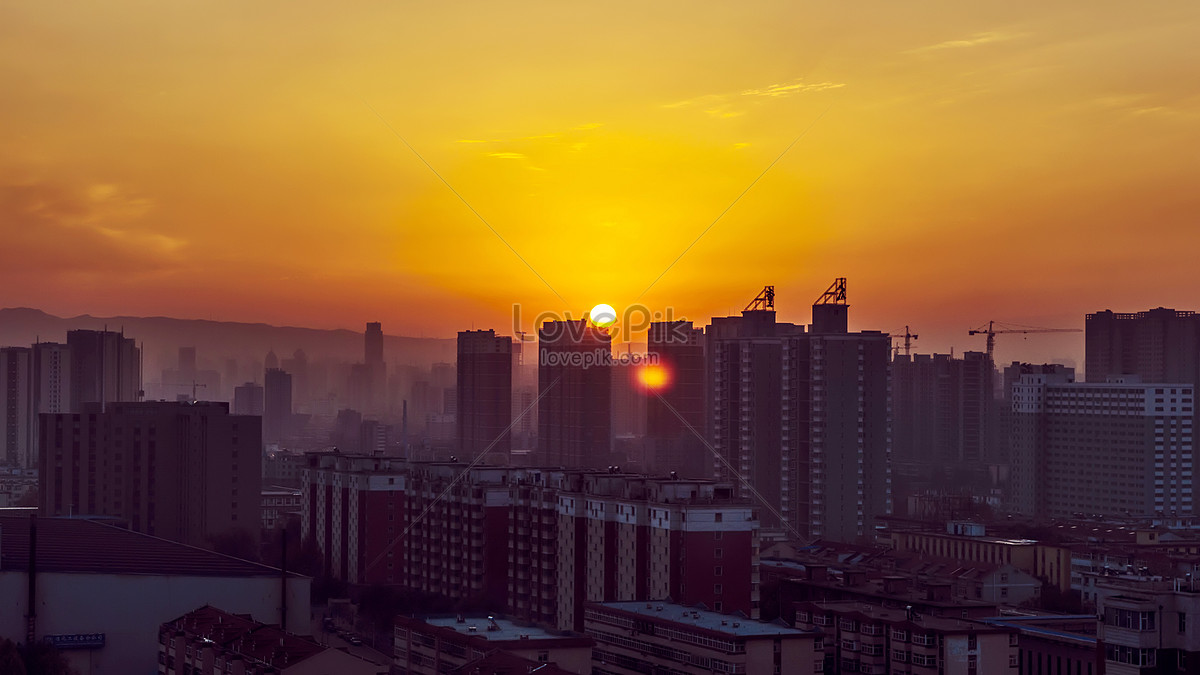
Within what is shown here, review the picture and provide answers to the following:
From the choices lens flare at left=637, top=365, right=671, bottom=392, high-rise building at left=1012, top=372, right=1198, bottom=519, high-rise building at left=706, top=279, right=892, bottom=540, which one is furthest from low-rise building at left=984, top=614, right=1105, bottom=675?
lens flare at left=637, top=365, right=671, bottom=392

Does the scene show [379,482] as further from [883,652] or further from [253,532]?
[883,652]

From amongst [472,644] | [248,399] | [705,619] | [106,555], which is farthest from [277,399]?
[472,644]

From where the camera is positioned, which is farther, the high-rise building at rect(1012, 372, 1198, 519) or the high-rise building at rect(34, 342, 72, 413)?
the high-rise building at rect(34, 342, 72, 413)

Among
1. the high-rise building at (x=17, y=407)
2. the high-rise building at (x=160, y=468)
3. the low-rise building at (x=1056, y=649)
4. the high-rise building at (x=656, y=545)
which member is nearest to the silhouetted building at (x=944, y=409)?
the high-rise building at (x=17, y=407)

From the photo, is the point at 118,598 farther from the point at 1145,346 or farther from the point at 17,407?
the point at 1145,346

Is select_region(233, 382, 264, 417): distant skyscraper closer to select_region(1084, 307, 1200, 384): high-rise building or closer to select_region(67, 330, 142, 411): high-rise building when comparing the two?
select_region(67, 330, 142, 411): high-rise building

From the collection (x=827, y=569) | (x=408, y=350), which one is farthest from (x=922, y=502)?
(x=408, y=350)
